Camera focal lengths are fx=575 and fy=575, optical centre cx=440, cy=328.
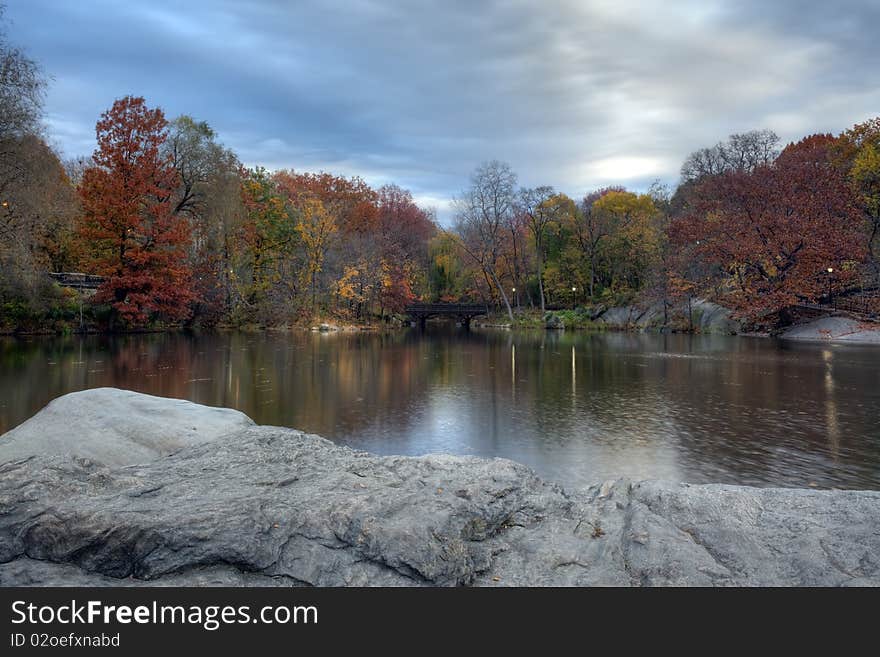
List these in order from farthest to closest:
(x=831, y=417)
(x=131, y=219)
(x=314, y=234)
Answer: (x=314, y=234) < (x=131, y=219) < (x=831, y=417)

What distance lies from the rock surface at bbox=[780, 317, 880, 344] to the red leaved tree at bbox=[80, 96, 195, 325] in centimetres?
3510

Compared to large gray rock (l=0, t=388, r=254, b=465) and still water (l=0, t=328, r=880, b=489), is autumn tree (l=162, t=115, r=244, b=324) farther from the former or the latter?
large gray rock (l=0, t=388, r=254, b=465)

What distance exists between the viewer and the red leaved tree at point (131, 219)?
→ 30.8 metres

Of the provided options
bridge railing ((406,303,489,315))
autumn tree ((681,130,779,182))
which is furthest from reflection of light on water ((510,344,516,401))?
autumn tree ((681,130,779,182))

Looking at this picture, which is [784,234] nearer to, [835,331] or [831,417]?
[835,331]

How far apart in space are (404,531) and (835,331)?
118 feet

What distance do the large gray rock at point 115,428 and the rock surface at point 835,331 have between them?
3172 centimetres

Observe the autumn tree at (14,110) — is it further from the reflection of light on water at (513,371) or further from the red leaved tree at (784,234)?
the red leaved tree at (784,234)

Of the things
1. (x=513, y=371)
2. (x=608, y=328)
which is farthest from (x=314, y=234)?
(x=513, y=371)

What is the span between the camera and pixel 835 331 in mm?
31953

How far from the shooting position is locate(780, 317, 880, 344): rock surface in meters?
29.6

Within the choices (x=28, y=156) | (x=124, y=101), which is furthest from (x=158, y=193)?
(x=28, y=156)

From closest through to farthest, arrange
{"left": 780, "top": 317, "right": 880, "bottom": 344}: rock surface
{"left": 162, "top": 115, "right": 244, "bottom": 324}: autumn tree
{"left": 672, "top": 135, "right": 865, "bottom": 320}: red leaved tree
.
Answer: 1. {"left": 780, "top": 317, "right": 880, "bottom": 344}: rock surface
2. {"left": 672, "top": 135, "right": 865, "bottom": 320}: red leaved tree
3. {"left": 162, "top": 115, "right": 244, "bottom": 324}: autumn tree

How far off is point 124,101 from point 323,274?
19.0 meters
